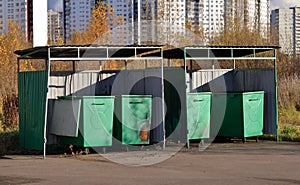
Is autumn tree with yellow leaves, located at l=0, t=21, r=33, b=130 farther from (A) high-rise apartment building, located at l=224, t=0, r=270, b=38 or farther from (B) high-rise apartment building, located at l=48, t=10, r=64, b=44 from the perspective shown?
(B) high-rise apartment building, located at l=48, t=10, r=64, b=44

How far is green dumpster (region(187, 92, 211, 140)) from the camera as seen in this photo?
14.9 m

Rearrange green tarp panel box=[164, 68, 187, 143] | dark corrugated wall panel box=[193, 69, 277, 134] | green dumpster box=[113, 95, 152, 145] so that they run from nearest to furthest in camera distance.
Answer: green dumpster box=[113, 95, 152, 145], green tarp panel box=[164, 68, 187, 143], dark corrugated wall panel box=[193, 69, 277, 134]

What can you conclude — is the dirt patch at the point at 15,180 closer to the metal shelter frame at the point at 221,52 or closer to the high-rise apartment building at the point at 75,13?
the metal shelter frame at the point at 221,52

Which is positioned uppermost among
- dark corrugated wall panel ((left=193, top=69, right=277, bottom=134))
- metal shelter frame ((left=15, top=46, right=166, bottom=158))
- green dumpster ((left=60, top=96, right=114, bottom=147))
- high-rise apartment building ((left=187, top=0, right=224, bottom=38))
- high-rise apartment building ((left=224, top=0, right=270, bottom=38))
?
high-rise apartment building ((left=187, top=0, right=224, bottom=38))

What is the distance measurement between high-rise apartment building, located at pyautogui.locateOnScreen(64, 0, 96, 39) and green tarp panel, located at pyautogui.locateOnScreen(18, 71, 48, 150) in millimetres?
42101

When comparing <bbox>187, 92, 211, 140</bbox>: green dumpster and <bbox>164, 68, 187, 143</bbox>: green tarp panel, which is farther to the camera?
<bbox>164, 68, 187, 143</bbox>: green tarp panel

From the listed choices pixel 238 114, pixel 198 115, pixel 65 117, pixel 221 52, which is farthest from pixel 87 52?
pixel 238 114

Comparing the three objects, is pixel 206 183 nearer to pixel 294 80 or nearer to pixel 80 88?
pixel 80 88

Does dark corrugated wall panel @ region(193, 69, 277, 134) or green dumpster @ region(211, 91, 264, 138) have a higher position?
dark corrugated wall panel @ region(193, 69, 277, 134)

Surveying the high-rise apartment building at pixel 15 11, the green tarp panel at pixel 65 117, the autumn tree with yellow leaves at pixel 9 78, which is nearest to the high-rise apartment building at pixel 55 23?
the high-rise apartment building at pixel 15 11

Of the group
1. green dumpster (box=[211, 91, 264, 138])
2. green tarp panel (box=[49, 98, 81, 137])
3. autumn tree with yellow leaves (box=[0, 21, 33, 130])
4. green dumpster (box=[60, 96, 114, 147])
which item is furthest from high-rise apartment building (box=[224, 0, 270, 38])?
green tarp panel (box=[49, 98, 81, 137])

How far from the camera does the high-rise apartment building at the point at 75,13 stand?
57719 millimetres

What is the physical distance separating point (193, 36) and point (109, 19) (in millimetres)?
5089

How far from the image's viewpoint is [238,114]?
15508 mm
